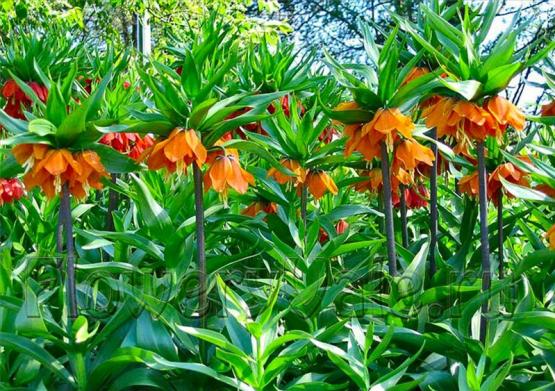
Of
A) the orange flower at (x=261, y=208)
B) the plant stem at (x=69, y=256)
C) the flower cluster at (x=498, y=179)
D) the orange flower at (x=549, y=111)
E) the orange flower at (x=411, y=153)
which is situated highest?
the orange flower at (x=549, y=111)

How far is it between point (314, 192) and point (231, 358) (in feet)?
2.82

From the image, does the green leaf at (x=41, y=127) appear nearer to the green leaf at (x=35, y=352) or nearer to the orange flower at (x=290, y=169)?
the green leaf at (x=35, y=352)

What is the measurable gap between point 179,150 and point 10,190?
133 cm

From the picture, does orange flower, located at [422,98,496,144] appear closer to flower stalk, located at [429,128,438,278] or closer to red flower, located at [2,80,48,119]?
flower stalk, located at [429,128,438,278]

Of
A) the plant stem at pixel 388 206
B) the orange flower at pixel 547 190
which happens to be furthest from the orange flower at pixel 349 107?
the orange flower at pixel 547 190

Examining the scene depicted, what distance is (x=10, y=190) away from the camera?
2574 mm

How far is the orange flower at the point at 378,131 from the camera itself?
1622 mm

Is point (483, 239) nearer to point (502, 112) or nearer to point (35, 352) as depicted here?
point (502, 112)

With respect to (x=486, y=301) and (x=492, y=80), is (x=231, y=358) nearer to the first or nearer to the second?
(x=486, y=301)

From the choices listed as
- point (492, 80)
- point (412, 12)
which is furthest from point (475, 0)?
point (492, 80)

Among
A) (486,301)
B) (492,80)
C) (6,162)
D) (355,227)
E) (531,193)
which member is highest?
(492,80)

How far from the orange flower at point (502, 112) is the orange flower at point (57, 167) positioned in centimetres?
84

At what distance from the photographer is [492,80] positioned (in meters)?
1.56

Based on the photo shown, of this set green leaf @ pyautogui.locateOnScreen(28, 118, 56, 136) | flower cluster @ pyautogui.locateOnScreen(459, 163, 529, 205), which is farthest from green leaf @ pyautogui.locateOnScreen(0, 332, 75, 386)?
flower cluster @ pyautogui.locateOnScreen(459, 163, 529, 205)
